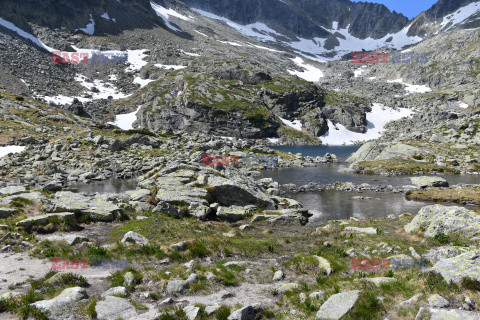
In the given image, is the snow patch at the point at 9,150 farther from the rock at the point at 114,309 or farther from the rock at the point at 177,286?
the rock at the point at 177,286

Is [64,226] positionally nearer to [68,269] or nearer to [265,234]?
[68,269]

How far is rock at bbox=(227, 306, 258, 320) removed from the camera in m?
8.85

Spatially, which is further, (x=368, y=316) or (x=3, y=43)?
(x=3, y=43)

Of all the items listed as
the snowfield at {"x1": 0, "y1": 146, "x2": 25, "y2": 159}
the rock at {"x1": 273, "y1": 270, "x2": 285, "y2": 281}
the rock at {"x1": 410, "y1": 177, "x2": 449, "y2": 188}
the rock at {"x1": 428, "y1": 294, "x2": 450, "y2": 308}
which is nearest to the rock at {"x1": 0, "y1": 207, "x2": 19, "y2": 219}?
the rock at {"x1": 273, "y1": 270, "x2": 285, "y2": 281}

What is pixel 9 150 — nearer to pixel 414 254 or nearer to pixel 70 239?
pixel 70 239

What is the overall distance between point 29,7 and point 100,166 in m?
225

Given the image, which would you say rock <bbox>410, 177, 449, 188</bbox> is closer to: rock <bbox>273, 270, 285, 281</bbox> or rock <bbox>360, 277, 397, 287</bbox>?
rock <bbox>360, 277, 397, 287</bbox>

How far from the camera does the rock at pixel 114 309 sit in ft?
30.3

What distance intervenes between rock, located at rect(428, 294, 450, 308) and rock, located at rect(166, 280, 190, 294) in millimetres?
9411

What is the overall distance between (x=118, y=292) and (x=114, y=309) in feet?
3.94

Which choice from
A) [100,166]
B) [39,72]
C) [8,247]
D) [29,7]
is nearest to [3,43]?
[39,72]

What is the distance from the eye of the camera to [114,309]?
31.5 ft

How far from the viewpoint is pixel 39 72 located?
158625 millimetres

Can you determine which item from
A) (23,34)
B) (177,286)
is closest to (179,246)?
(177,286)
